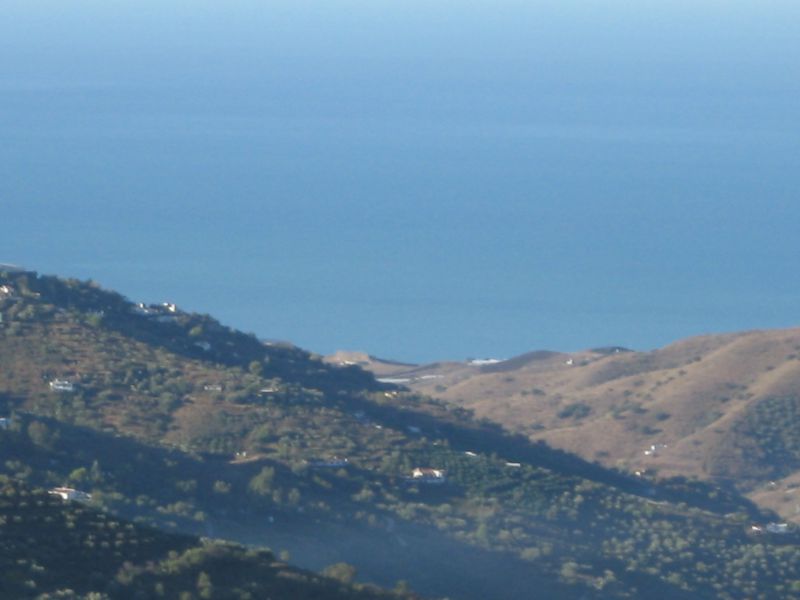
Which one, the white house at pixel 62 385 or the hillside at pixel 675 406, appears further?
the hillside at pixel 675 406

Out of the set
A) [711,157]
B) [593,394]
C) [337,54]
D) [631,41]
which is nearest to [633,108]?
[711,157]

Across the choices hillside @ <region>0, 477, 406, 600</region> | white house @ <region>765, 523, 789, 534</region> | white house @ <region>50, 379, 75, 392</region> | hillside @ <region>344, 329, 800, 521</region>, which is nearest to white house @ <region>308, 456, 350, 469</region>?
white house @ <region>50, 379, 75, 392</region>

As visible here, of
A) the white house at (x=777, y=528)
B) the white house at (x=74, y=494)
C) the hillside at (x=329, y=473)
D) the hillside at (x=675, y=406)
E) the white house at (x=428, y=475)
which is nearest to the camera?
the white house at (x=74, y=494)

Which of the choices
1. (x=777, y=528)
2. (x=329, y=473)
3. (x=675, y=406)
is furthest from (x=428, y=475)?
(x=675, y=406)

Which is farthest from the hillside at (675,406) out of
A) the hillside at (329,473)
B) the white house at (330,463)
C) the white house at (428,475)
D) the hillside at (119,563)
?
the hillside at (119,563)

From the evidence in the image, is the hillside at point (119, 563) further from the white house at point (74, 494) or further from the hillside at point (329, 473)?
the white house at point (74, 494)

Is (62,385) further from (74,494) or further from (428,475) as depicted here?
(74,494)
